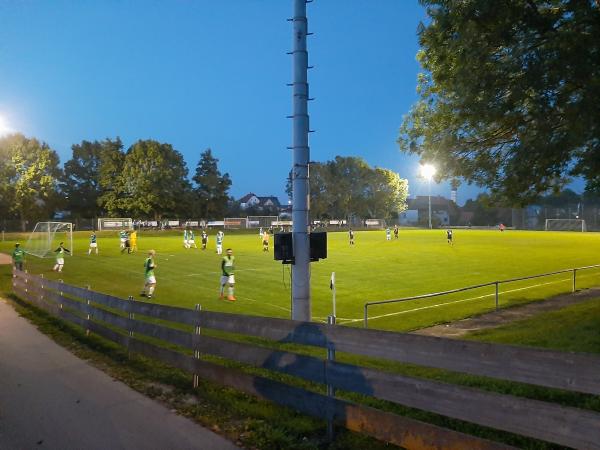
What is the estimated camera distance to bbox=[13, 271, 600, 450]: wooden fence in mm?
3347

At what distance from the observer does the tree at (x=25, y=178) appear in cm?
7581

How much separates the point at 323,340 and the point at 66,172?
100102mm

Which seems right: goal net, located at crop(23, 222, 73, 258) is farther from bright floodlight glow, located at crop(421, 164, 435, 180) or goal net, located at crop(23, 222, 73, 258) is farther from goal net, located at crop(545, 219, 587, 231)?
goal net, located at crop(545, 219, 587, 231)

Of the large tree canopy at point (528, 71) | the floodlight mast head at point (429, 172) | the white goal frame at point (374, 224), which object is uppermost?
the large tree canopy at point (528, 71)

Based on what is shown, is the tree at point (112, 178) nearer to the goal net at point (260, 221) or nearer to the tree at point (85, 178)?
the tree at point (85, 178)

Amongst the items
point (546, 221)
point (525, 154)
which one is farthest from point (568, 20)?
point (546, 221)

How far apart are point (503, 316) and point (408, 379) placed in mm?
12169

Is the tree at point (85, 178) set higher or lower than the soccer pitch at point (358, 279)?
higher

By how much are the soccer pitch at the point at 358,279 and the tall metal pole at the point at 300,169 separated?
5.62m

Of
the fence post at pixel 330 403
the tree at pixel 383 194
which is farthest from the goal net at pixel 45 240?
the tree at pixel 383 194

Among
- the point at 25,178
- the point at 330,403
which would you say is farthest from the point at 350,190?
the point at 330,403

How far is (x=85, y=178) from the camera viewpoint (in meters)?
95.0

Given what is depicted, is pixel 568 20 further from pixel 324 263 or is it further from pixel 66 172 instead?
pixel 66 172

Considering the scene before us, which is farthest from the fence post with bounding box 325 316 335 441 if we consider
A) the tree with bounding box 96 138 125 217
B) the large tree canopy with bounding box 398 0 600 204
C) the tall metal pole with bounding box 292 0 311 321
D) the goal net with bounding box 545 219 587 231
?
the goal net with bounding box 545 219 587 231
